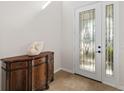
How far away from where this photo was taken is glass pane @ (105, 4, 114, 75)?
3636mm

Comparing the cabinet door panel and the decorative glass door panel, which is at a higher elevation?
the decorative glass door panel

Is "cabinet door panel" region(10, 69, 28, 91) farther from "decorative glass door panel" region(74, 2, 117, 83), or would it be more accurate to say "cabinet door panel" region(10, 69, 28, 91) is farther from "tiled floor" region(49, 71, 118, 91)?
"decorative glass door panel" region(74, 2, 117, 83)

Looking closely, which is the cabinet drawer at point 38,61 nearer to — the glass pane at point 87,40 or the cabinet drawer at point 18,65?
the cabinet drawer at point 18,65

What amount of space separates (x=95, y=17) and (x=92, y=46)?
34.3 inches

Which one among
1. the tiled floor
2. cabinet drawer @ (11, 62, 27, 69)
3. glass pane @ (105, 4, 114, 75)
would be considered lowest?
the tiled floor

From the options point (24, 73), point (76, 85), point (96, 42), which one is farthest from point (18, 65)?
point (96, 42)

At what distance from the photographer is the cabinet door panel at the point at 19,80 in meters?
2.90

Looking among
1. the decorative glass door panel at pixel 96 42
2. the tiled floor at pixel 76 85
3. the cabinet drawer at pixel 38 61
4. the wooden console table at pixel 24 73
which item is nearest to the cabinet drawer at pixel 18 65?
the wooden console table at pixel 24 73

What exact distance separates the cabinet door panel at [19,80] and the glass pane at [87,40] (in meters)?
2.11

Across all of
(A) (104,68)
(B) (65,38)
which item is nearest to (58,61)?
(B) (65,38)

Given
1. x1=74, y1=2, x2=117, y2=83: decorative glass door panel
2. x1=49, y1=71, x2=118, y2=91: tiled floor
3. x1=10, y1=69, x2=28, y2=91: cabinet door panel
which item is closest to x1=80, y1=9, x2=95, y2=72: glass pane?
x1=74, y1=2, x2=117, y2=83: decorative glass door panel

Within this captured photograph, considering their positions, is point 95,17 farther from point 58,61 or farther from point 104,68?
point 58,61

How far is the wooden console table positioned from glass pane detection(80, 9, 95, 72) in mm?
1550

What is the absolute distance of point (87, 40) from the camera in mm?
4406
